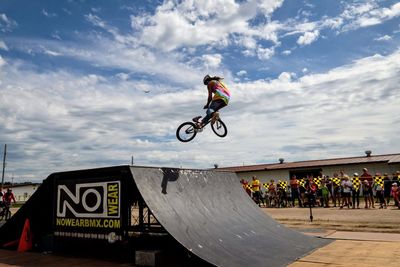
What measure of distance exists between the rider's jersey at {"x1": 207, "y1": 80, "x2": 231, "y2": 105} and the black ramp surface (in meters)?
1.89

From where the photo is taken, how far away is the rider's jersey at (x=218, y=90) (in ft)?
28.1

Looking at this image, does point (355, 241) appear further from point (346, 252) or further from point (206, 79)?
point (206, 79)

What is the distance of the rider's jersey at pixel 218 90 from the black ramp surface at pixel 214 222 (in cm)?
189

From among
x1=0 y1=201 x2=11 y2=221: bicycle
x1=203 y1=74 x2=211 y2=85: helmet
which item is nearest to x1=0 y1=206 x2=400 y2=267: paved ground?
x1=203 y1=74 x2=211 y2=85: helmet

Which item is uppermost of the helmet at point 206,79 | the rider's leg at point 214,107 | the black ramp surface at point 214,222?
the helmet at point 206,79

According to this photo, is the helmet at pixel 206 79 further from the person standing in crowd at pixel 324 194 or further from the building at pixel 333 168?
the building at pixel 333 168

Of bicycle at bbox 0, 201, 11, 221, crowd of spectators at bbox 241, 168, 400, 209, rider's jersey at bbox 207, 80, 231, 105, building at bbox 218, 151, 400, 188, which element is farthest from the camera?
building at bbox 218, 151, 400, 188

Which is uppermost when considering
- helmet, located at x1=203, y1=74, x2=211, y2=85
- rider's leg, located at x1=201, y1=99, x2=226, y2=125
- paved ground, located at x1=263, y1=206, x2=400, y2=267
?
helmet, located at x1=203, y1=74, x2=211, y2=85

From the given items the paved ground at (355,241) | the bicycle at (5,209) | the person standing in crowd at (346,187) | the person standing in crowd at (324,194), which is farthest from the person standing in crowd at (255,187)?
the bicycle at (5,209)

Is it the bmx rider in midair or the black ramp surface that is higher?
the bmx rider in midair

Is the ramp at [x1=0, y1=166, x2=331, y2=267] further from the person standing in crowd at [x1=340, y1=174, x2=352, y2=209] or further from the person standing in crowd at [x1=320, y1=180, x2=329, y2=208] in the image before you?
the person standing in crowd at [x1=320, y1=180, x2=329, y2=208]

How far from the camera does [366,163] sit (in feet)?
87.6

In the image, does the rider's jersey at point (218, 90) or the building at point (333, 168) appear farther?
the building at point (333, 168)

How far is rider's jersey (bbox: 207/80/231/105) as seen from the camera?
8570 mm
